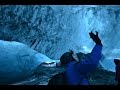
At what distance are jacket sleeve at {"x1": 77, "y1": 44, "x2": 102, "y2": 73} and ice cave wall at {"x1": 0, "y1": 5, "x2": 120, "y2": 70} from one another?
131 millimetres

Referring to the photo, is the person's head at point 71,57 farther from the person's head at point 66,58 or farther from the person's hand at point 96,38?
the person's hand at point 96,38

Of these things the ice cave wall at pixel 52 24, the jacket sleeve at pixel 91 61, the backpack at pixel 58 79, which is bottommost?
the backpack at pixel 58 79

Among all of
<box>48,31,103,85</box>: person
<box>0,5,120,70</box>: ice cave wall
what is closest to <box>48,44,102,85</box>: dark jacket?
<box>48,31,103,85</box>: person

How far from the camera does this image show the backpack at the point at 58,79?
170 inches

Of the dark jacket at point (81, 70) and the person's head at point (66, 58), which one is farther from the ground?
the person's head at point (66, 58)

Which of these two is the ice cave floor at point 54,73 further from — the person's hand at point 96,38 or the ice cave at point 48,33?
the person's hand at point 96,38

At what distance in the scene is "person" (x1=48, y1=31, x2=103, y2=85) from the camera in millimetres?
4301

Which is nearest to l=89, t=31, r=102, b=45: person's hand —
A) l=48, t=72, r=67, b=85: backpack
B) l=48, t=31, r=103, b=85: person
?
l=48, t=31, r=103, b=85: person

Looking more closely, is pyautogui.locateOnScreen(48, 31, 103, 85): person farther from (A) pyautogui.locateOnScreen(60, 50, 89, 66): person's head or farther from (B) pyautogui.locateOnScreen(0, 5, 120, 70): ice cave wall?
(B) pyautogui.locateOnScreen(0, 5, 120, 70): ice cave wall

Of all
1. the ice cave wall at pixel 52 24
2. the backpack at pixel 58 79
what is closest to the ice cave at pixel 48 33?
the ice cave wall at pixel 52 24

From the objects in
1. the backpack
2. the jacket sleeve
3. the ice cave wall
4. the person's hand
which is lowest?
the backpack

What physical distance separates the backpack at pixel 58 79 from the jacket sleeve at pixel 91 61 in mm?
168

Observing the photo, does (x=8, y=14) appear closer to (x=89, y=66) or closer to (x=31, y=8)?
(x=31, y=8)

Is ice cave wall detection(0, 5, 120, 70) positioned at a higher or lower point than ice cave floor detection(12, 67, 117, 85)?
higher
